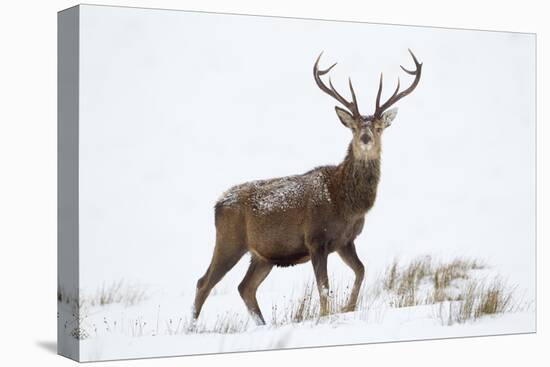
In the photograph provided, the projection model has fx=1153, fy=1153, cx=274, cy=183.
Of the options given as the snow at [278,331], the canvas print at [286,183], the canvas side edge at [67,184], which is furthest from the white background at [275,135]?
the snow at [278,331]

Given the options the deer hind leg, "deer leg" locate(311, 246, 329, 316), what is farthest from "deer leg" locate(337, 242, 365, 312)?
the deer hind leg

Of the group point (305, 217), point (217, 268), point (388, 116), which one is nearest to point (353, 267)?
point (305, 217)

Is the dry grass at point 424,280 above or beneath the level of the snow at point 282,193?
beneath

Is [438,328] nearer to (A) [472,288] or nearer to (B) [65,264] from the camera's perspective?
(A) [472,288]

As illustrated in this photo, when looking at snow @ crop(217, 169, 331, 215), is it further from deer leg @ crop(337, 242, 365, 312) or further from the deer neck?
deer leg @ crop(337, 242, 365, 312)

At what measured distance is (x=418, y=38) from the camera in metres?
11.0

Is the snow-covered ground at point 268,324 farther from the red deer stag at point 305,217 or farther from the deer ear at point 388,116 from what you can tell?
the deer ear at point 388,116

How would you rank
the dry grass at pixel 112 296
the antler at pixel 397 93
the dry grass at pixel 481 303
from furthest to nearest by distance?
the dry grass at pixel 481 303
the antler at pixel 397 93
the dry grass at pixel 112 296

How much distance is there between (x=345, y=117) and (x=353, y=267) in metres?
1.37

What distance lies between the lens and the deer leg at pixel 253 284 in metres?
10.2

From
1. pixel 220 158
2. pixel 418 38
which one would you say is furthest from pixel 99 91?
pixel 418 38

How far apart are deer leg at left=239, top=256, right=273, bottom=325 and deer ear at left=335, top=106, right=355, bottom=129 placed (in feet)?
4.85

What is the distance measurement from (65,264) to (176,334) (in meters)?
1.11

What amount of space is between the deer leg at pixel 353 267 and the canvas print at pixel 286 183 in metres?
0.02
